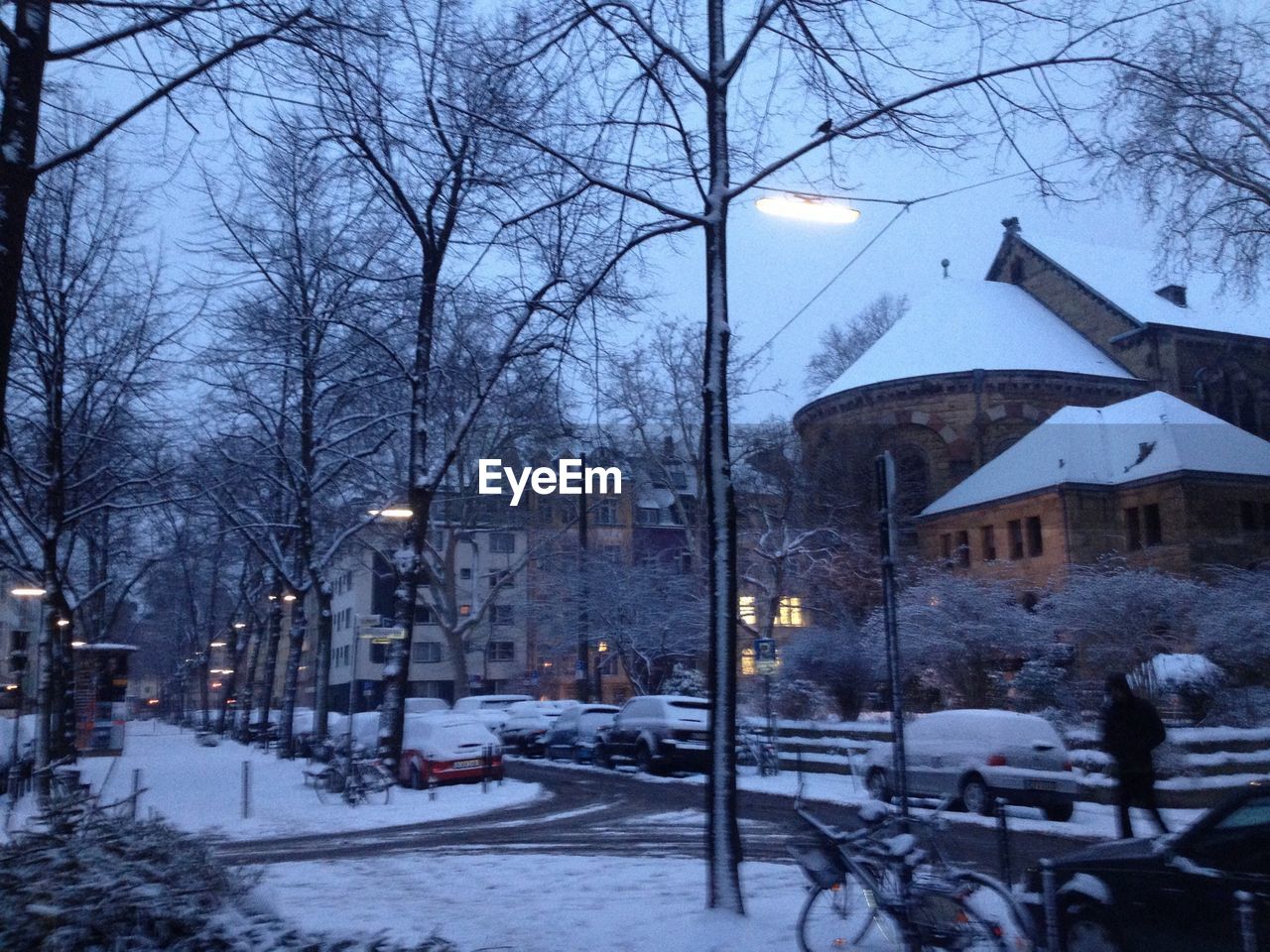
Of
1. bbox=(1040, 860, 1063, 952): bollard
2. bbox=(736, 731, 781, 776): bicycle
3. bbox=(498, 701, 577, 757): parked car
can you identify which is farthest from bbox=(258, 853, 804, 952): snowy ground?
bbox=(498, 701, 577, 757): parked car

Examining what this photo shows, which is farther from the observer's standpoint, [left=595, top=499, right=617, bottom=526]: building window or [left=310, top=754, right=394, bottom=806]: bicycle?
[left=595, top=499, right=617, bottom=526]: building window

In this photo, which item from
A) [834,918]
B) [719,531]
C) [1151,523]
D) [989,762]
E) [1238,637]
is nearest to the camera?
[834,918]

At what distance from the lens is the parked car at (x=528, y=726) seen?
123 ft

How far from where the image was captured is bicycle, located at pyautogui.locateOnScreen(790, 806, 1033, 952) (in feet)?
22.2

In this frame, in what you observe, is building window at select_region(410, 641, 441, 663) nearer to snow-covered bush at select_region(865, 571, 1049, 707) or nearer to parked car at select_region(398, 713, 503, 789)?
snow-covered bush at select_region(865, 571, 1049, 707)

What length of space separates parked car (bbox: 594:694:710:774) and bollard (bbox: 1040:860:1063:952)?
744 inches

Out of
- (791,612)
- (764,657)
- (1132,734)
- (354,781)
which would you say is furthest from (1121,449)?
(1132,734)

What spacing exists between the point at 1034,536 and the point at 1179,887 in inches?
1513

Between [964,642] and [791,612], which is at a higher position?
[791,612]

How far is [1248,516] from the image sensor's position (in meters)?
40.2

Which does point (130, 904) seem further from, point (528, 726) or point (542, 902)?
point (528, 726)

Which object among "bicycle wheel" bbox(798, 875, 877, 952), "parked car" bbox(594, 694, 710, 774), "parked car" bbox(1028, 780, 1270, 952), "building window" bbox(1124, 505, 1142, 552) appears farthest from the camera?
"building window" bbox(1124, 505, 1142, 552)

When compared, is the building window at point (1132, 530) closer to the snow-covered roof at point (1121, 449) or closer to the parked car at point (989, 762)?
the snow-covered roof at point (1121, 449)

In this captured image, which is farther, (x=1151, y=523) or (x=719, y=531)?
(x=1151, y=523)
